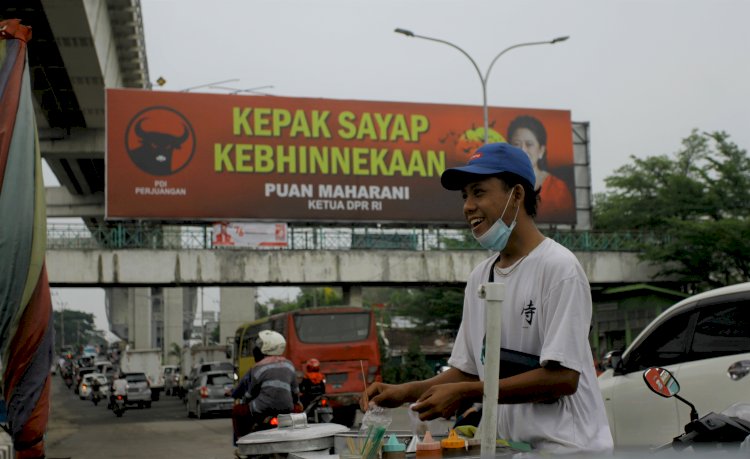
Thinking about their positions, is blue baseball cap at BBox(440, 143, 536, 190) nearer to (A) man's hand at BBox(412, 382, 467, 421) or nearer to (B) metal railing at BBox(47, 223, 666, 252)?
(A) man's hand at BBox(412, 382, 467, 421)

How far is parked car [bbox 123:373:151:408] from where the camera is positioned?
1606 inches

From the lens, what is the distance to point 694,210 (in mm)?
41969

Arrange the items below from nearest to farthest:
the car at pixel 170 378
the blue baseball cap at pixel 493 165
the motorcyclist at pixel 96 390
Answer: the blue baseball cap at pixel 493 165 < the motorcyclist at pixel 96 390 < the car at pixel 170 378

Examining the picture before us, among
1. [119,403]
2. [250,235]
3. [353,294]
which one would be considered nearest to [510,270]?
[119,403]

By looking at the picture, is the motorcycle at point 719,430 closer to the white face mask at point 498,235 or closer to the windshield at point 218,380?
the white face mask at point 498,235

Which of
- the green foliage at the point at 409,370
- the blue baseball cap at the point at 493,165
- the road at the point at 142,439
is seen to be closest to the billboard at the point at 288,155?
the green foliage at the point at 409,370

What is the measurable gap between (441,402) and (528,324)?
0.34 meters

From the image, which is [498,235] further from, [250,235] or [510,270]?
[250,235]

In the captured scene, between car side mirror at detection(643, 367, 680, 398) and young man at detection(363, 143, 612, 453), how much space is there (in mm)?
1426

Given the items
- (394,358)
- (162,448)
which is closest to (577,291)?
(162,448)

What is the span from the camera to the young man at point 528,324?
106 inches

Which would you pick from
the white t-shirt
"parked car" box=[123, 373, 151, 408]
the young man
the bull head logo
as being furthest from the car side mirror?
"parked car" box=[123, 373, 151, 408]

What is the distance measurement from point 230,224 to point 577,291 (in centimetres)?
3394

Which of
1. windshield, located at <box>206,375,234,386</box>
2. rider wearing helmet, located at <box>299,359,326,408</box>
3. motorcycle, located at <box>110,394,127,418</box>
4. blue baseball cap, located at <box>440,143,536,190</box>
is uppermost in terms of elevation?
blue baseball cap, located at <box>440,143,536,190</box>
